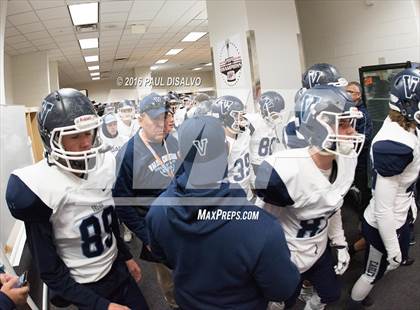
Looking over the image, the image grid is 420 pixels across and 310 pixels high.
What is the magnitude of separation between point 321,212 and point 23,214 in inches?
49.4

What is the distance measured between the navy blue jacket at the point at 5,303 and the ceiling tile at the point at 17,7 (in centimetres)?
435

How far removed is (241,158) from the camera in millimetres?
2729

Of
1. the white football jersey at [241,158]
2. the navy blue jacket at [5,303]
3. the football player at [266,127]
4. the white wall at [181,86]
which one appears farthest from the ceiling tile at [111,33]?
the navy blue jacket at [5,303]

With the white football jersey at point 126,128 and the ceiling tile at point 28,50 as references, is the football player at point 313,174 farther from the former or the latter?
the ceiling tile at point 28,50

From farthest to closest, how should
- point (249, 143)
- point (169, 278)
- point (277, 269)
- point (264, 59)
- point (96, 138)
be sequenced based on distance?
point (264, 59)
point (249, 143)
point (169, 278)
point (96, 138)
point (277, 269)

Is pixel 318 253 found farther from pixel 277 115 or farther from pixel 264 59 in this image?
pixel 264 59

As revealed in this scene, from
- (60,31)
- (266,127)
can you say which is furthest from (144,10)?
(266,127)

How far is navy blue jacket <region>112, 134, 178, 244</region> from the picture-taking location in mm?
1910

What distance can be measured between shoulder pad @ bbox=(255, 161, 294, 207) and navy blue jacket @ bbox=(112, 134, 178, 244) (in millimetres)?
596

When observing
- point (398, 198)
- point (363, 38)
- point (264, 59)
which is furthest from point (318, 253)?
point (363, 38)

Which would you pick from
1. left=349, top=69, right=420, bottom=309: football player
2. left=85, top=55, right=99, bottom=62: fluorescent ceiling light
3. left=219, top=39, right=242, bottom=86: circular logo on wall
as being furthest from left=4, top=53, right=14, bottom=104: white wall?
left=349, top=69, right=420, bottom=309: football player

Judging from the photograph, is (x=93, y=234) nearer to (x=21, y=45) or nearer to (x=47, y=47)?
(x=21, y=45)

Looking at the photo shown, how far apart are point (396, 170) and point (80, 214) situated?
1.52m

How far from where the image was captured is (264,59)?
153 inches
